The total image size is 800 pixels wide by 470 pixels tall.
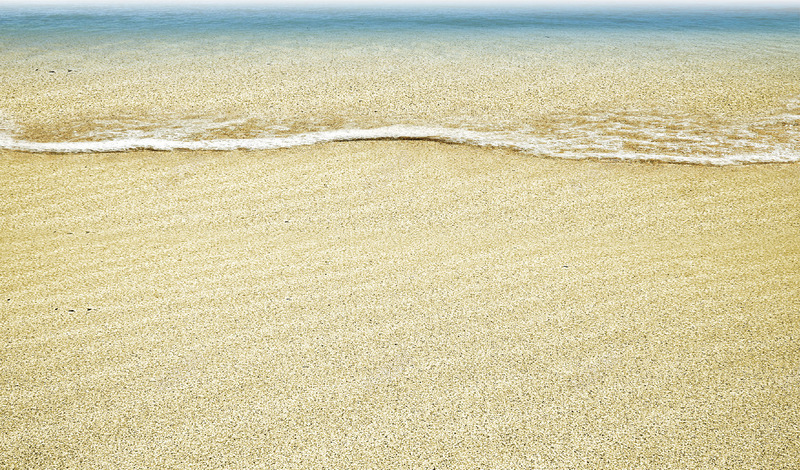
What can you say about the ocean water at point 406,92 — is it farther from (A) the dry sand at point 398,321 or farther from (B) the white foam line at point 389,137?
(A) the dry sand at point 398,321

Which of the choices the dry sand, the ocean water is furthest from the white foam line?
the dry sand

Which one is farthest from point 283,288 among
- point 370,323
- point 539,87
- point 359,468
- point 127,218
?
point 539,87

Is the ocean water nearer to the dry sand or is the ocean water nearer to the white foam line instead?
the white foam line

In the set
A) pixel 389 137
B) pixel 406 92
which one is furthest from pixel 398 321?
pixel 406 92

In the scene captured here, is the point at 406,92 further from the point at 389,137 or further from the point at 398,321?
the point at 398,321

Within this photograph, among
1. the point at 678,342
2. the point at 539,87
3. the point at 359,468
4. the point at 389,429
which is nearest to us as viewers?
the point at 359,468

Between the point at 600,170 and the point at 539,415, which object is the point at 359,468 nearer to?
the point at 539,415
